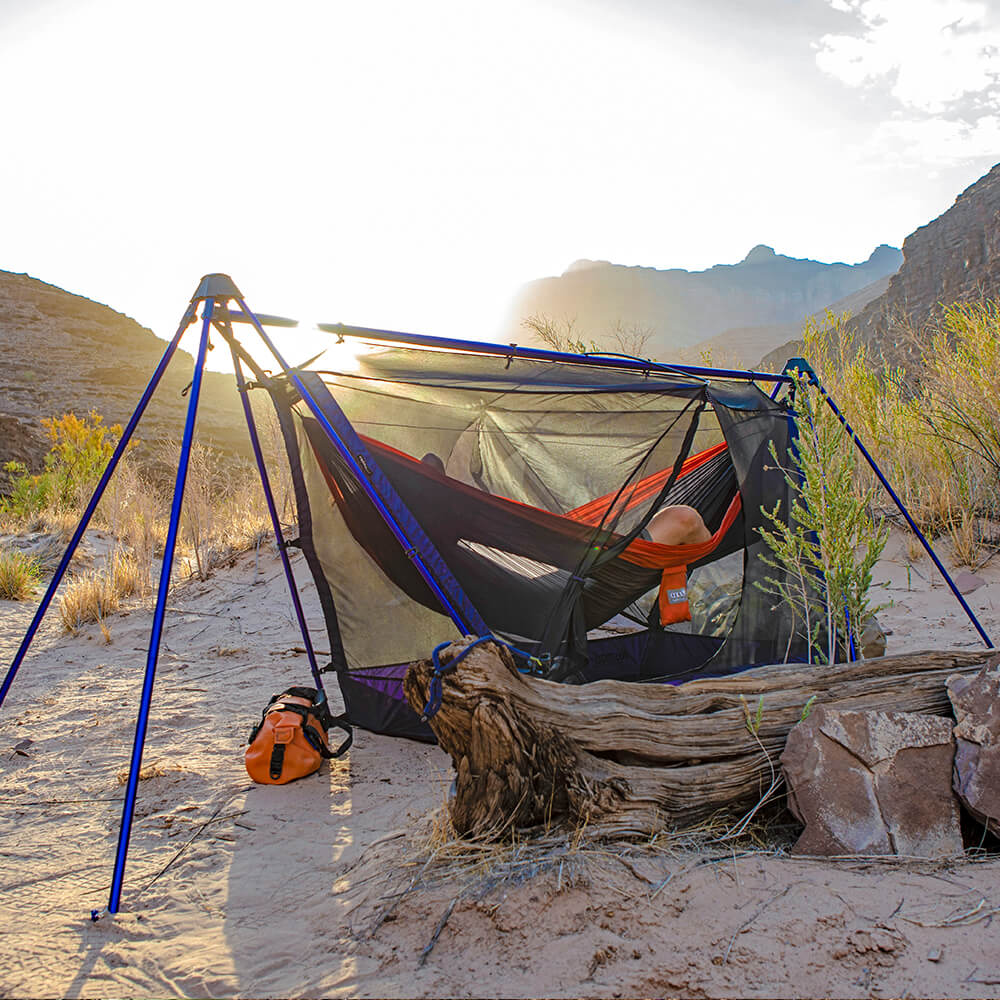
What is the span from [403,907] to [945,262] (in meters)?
23.6

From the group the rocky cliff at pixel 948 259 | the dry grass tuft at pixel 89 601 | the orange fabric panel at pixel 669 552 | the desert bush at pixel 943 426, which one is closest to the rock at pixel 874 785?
the orange fabric panel at pixel 669 552

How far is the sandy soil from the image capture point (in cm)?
133

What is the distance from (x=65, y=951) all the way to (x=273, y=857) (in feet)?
1.82

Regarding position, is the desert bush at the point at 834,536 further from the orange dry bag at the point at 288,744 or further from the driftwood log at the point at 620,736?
the orange dry bag at the point at 288,744

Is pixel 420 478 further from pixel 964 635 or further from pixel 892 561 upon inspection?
pixel 892 561

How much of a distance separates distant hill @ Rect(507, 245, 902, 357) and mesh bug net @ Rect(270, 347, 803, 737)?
212 ft

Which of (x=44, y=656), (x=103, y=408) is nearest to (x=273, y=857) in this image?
(x=44, y=656)

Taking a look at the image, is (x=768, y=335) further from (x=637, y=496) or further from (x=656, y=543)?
(x=656, y=543)

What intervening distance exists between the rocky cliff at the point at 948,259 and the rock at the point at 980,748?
690 inches

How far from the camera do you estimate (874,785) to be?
1.74m

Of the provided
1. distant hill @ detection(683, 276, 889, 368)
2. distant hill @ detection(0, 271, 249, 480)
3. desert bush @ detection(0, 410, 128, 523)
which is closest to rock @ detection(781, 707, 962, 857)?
desert bush @ detection(0, 410, 128, 523)

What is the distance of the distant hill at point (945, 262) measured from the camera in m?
18.2

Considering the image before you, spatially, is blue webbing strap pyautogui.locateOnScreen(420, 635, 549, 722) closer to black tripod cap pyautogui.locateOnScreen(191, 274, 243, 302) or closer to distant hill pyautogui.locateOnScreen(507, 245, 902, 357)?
black tripod cap pyautogui.locateOnScreen(191, 274, 243, 302)

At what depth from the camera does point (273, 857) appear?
2031 mm
